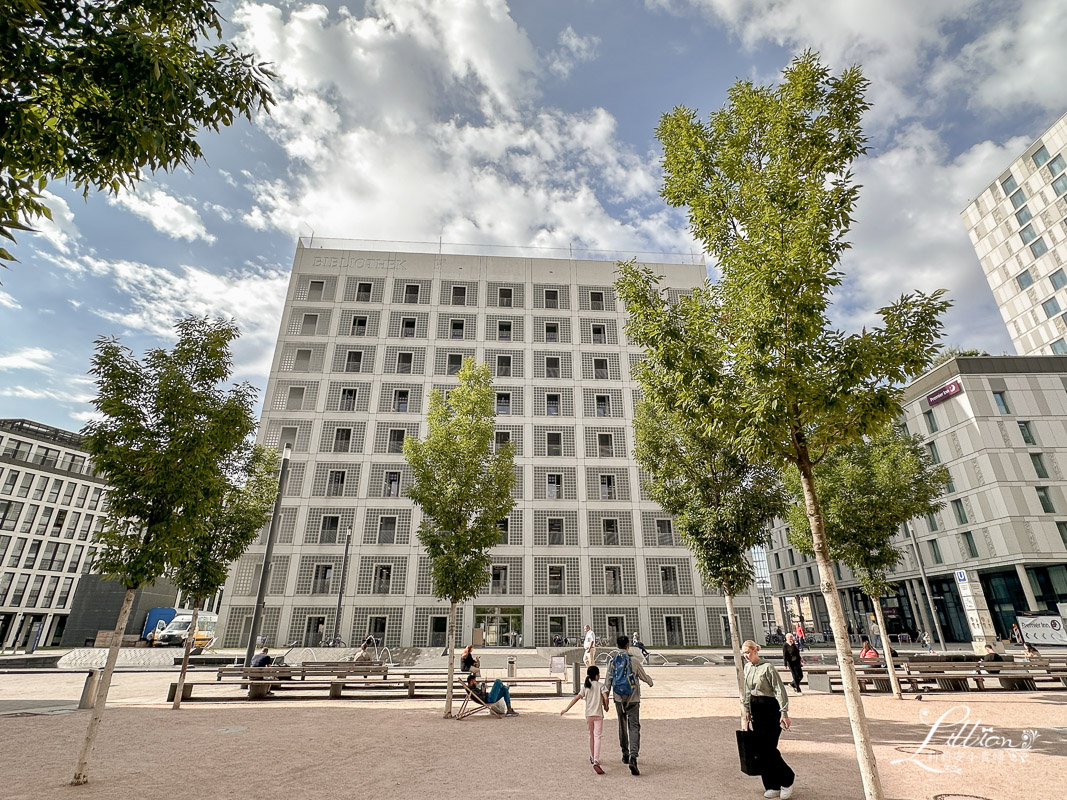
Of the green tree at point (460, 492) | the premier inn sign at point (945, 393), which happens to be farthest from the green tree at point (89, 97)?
the premier inn sign at point (945, 393)

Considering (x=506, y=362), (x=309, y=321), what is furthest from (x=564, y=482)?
(x=309, y=321)

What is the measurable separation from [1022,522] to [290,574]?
50228 mm

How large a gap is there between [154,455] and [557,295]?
3751 centimetres

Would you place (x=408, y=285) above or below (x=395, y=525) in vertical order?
above

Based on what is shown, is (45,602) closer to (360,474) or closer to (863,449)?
(360,474)

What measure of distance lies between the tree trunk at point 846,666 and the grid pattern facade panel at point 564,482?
30.7 metres

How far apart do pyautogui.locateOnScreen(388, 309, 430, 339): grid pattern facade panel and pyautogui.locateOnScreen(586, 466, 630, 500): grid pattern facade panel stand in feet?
55.6

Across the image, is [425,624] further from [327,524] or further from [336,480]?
[336,480]

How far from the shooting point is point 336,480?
3628cm

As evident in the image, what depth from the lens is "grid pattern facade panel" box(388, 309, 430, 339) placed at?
41.1m

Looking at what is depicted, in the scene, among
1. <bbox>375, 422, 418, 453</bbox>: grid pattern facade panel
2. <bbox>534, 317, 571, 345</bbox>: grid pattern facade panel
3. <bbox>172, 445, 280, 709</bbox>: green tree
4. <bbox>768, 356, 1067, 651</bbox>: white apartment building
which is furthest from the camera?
<bbox>534, 317, 571, 345</bbox>: grid pattern facade panel

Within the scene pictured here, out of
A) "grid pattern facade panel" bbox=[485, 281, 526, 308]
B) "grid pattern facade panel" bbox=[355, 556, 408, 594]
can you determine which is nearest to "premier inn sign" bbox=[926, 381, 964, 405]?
"grid pattern facade panel" bbox=[485, 281, 526, 308]

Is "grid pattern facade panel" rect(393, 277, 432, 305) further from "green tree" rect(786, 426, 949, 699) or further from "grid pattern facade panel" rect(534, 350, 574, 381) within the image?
"green tree" rect(786, 426, 949, 699)

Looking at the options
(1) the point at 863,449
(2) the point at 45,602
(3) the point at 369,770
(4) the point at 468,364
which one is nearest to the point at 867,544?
(1) the point at 863,449
